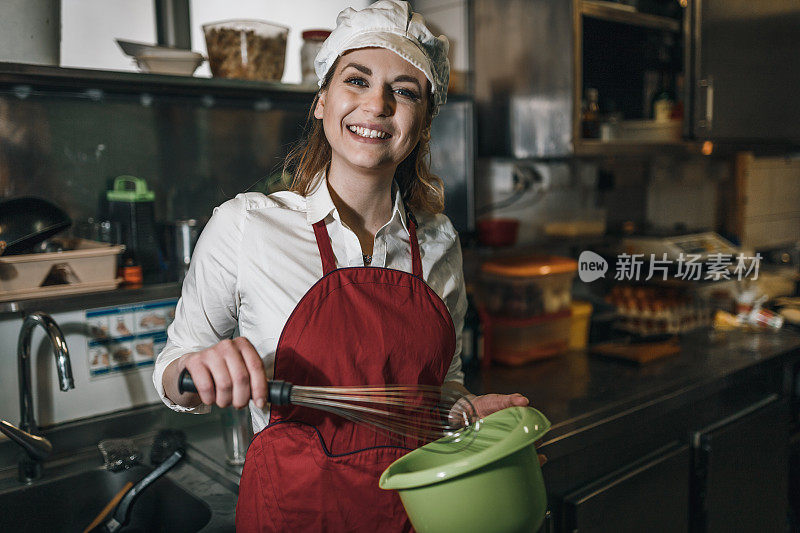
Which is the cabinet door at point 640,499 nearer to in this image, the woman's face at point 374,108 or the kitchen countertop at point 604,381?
the kitchen countertop at point 604,381

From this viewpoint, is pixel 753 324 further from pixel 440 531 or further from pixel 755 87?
pixel 440 531

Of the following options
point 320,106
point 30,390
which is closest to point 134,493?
point 30,390

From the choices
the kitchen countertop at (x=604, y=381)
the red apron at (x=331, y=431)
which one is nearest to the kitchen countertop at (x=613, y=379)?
the kitchen countertop at (x=604, y=381)

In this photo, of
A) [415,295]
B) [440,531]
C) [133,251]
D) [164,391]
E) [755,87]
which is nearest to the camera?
[440,531]

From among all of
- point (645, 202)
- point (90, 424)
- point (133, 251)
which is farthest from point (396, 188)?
point (645, 202)

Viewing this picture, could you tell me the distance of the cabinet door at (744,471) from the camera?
1.93 meters

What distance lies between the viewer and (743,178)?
10.7 ft

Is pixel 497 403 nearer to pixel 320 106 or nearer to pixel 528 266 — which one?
pixel 320 106

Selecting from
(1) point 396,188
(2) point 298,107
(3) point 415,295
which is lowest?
(3) point 415,295

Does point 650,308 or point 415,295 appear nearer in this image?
point 415,295

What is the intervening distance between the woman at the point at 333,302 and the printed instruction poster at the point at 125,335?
0.59 meters

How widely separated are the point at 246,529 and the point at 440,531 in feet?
1.32

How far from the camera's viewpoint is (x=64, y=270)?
151cm

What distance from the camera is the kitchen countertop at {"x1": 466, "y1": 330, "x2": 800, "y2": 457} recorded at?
5.66ft
